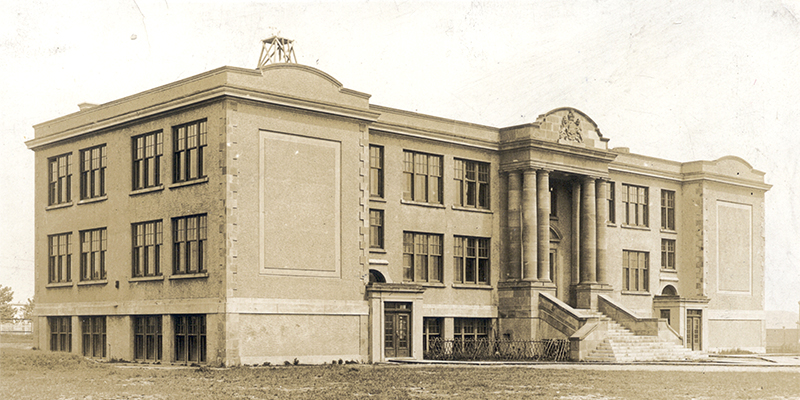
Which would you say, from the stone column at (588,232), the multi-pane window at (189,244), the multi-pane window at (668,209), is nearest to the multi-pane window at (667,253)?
the multi-pane window at (668,209)

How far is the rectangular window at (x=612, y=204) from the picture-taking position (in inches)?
2151

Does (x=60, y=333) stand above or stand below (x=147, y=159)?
below

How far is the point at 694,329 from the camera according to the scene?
55.7 meters

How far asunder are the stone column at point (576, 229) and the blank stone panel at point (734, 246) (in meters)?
13.8

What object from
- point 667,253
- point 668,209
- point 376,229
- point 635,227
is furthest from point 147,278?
point 668,209

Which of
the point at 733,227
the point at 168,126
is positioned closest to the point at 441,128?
the point at 168,126

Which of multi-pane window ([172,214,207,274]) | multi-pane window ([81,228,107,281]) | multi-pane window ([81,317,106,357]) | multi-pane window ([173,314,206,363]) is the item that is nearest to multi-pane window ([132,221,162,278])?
multi-pane window ([172,214,207,274])

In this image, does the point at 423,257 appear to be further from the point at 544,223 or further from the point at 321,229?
the point at 321,229

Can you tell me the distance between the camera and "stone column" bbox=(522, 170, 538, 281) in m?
47.1

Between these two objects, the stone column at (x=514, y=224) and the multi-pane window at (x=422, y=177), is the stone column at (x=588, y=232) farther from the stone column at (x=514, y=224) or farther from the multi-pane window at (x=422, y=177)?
the multi-pane window at (x=422, y=177)

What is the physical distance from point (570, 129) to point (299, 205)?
55.2 feet

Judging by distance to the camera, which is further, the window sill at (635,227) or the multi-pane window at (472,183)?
the window sill at (635,227)

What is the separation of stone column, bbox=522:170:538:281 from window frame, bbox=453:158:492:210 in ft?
6.01

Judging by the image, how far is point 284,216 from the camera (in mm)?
37500
